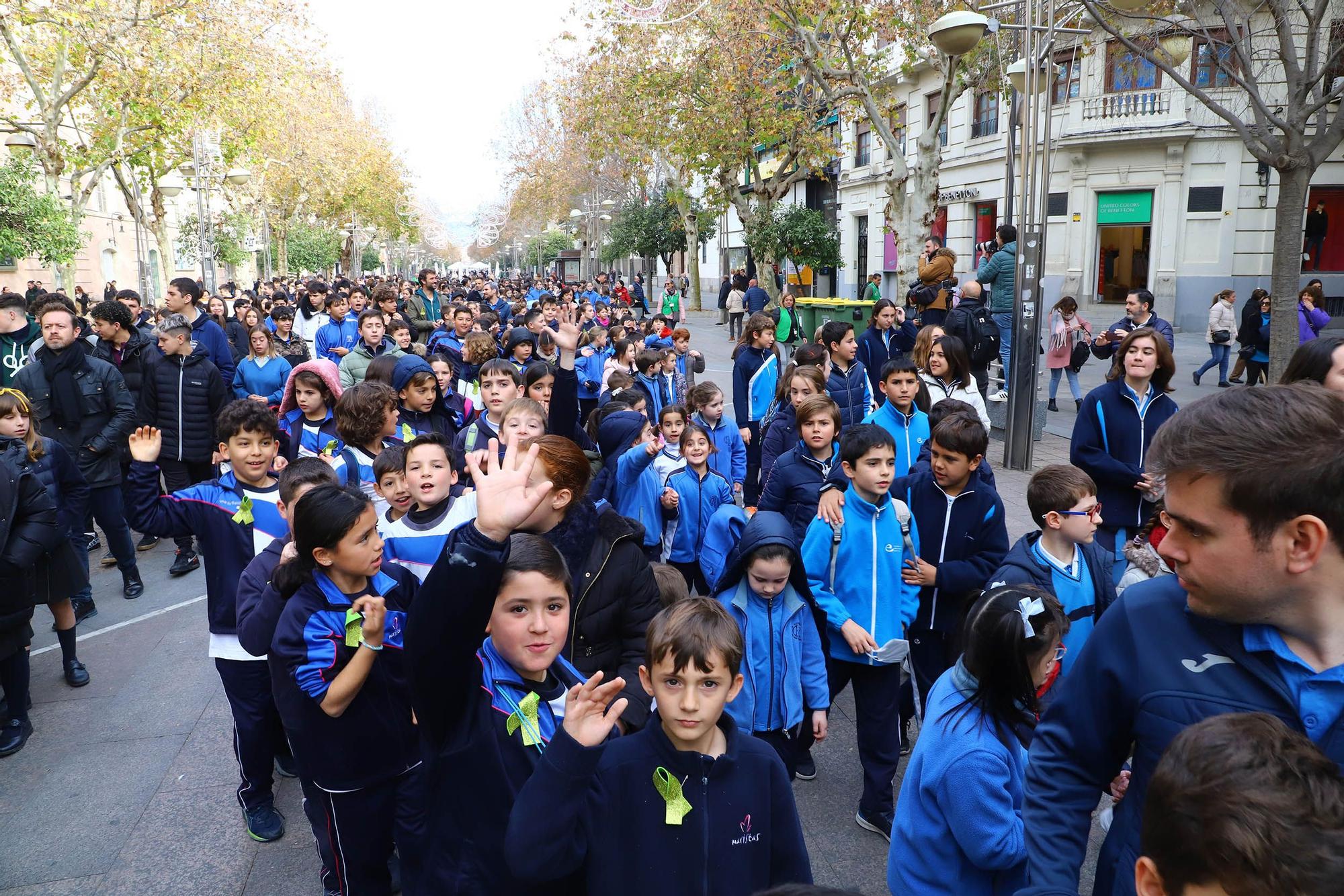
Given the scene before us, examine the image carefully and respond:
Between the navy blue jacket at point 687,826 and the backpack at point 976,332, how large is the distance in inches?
300

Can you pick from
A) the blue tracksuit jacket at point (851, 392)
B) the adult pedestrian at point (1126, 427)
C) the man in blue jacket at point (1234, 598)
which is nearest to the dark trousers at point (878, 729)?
the adult pedestrian at point (1126, 427)

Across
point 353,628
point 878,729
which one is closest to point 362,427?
point 353,628

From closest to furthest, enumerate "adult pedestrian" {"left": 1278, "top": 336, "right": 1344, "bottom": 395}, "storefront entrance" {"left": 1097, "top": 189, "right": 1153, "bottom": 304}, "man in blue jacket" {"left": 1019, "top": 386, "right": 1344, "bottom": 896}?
"man in blue jacket" {"left": 1019, "top": 386, "right": 1344, "bottom": 896} → "adult pedestrian" {"left": 1278, "top": 336, "right": 1344, "bottom": 395} → "storefront entrance" {"left": 1097, "top": 189, "right": 1153, "bottom": 304}

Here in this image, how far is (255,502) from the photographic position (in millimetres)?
4031

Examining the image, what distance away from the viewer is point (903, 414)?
5.55 metres

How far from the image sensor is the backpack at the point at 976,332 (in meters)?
9.23

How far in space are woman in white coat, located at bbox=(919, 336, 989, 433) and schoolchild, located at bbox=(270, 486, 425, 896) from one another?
4.30 meters

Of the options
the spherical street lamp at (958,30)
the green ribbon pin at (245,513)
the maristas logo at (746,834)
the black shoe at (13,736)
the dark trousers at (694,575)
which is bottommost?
the black shoe at (13,736)

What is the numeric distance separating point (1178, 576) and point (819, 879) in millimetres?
2429

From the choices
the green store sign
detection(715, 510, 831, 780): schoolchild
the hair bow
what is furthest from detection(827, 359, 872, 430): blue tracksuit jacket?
the green store sign

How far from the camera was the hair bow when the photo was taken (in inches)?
94.7

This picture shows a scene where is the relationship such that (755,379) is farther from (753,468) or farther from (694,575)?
(694,575)

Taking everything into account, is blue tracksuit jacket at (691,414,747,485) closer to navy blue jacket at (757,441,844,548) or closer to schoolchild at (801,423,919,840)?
navy blue jacket at (757,441,844,548)

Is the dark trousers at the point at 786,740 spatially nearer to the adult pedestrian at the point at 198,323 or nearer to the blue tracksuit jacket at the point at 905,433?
the blue tracksuit jacket at the point at 905,433
